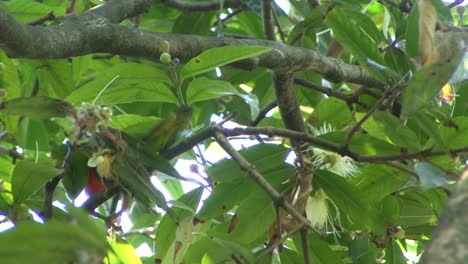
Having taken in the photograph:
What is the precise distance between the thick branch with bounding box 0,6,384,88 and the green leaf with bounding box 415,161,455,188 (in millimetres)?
385

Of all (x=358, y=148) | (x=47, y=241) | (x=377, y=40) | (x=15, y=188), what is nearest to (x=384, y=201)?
(x=358, y=148)

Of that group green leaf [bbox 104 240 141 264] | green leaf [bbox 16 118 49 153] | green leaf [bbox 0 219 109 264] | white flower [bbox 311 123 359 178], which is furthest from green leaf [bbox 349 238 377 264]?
green leaf [bbox 0 219 109 264]

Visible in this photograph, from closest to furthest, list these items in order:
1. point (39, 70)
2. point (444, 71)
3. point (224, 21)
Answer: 1. point (444, 71)
2. point (39, 70)
3. point (224, 21)

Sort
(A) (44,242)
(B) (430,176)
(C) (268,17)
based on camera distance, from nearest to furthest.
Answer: (A) (44,242) < (B) (430,176) < (C) (268,17)

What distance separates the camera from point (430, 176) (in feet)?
3.46

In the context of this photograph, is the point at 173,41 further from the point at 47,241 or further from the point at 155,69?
the point at 47,241

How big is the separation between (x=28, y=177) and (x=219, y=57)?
296 millimetres

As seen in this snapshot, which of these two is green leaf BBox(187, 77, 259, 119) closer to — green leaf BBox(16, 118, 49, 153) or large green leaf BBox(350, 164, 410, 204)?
large green leaf BBox(350, 164, 410, 204)

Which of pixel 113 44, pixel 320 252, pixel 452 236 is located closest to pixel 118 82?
pixel 113 44

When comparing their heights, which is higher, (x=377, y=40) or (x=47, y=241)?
(x=47, y=241)

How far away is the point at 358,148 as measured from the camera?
1317 millimetres

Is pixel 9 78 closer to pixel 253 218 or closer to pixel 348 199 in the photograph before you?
pixel 253 218

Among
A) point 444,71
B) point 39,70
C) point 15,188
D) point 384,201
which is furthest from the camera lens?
point 39,70

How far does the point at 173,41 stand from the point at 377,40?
37cm
